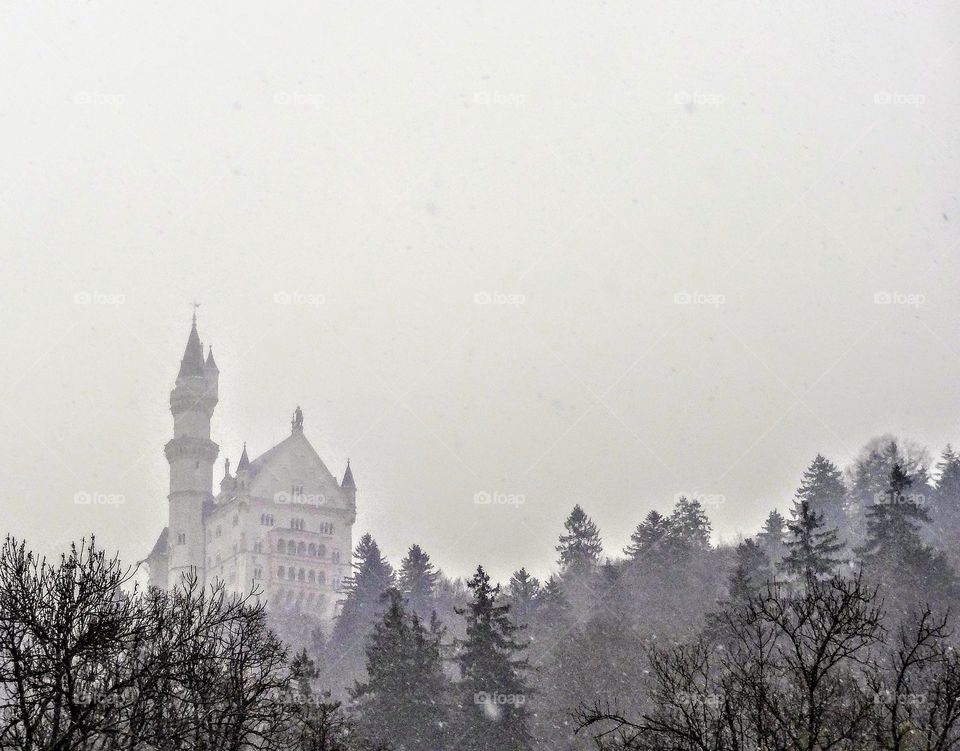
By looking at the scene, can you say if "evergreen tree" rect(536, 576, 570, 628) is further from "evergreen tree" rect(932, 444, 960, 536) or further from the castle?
the castle

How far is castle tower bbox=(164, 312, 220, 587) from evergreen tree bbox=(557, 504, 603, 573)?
52.8 metres

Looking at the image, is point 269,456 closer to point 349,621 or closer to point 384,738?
point 349,621

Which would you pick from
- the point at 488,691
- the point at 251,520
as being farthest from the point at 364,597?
the point at 488,691

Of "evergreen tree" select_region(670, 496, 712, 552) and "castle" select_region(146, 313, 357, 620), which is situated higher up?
"castle" select_region(146, 313, 357, 620)

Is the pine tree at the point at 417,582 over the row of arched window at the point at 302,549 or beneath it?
beneath

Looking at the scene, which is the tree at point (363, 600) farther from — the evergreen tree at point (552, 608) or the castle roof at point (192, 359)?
the castle roof at point (192, 359)

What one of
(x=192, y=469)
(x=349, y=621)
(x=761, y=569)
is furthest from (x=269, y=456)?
(x=761, y=569)

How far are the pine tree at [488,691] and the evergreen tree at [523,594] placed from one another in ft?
116

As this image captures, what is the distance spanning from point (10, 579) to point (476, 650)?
31.2 m

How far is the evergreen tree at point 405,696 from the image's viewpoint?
5194cm

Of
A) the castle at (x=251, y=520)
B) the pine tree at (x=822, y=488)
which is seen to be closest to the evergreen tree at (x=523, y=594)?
the pine tree at (x=822, y=488)

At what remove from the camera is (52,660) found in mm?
22703

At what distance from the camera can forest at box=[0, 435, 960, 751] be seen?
23344 millimetres

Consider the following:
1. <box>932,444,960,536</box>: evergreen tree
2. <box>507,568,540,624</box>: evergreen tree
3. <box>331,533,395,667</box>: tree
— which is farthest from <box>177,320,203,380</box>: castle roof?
<box>932,444,960,536</box>: evergreen tree
